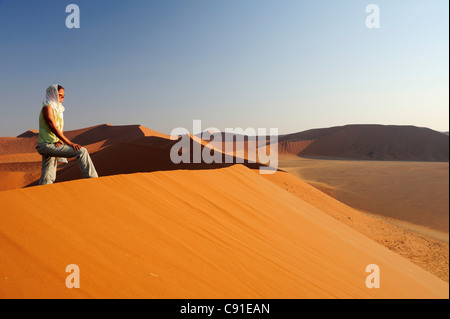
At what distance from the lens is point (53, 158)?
379 cm

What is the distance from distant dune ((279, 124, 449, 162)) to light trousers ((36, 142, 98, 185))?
44.5 meters

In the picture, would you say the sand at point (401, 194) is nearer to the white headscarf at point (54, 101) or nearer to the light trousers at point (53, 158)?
the light trousers at point (53, 158)

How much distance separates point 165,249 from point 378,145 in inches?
2031

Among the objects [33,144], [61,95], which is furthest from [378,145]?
[33,144]

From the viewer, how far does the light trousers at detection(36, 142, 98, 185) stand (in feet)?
11.9

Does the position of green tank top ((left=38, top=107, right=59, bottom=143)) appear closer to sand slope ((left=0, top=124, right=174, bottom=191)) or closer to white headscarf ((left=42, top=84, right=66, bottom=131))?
white headscarf ((left=42, top=84, right=66, bottom=131))

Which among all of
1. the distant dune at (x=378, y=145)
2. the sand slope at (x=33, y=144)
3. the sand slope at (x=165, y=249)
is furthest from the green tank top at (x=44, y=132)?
the distant dune at (x=378, y=145)

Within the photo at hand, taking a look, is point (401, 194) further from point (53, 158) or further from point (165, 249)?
point (53, 158)

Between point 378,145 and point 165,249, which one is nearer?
point 165,249

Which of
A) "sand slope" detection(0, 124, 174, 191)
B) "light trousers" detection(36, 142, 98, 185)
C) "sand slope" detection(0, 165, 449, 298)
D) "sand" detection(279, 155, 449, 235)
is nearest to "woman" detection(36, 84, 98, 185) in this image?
"light trousers" detection(36, 142, 98, 185)

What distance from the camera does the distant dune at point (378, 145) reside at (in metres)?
41.3

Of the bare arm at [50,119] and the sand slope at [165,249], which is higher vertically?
the bare arm at [50,119]

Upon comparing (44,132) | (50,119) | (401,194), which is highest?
(50,119)
